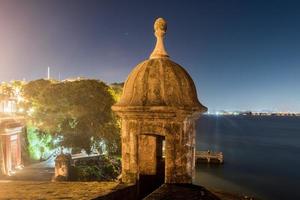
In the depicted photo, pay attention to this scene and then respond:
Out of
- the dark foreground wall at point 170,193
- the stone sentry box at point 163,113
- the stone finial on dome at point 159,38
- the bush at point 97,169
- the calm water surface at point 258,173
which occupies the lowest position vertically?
the calm water surface at point 258,173

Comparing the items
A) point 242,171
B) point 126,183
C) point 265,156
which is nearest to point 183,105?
point 126,183

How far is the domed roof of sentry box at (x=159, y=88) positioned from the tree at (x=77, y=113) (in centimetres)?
2158

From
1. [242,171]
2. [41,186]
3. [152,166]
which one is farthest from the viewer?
[242,171]

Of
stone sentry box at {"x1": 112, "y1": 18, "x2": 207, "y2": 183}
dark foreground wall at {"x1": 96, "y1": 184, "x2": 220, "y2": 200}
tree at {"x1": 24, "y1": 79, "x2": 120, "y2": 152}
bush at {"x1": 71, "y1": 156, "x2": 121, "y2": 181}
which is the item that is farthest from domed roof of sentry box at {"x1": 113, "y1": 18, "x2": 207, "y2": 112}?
tree at {"x1": 24, "y1": 79, "x2": 120, "y2": 152}

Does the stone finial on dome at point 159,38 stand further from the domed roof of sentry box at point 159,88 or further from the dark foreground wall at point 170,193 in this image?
the dark foreground wall at point 170,193

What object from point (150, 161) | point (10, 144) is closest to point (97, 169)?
point (10, 144)

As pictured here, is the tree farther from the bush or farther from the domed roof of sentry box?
the domed roof of sentry box

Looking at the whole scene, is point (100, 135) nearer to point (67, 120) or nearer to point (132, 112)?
point (67, 120)

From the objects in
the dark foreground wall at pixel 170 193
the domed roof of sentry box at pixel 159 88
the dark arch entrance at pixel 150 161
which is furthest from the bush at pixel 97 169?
the domed roof of sentry box at pixel 159 88

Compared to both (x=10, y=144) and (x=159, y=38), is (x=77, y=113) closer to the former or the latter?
(x=10, y=144)

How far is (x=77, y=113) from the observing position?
1036 inches

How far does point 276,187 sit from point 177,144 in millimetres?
39576

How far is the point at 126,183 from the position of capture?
17.7 feet

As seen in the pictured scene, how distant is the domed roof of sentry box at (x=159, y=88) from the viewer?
5.07 metres
